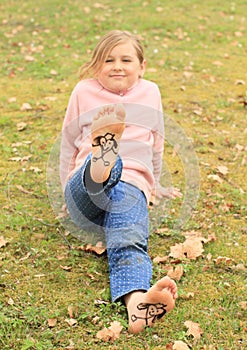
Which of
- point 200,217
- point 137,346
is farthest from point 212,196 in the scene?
point 137,346

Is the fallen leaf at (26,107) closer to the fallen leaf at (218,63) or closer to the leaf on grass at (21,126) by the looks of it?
the leaf on grass at (21,126)

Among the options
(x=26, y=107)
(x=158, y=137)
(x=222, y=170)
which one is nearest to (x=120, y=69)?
(x=158, y=137)

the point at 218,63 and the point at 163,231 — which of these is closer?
the point at 163,231

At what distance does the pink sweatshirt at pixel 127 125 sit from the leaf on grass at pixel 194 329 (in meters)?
0.99

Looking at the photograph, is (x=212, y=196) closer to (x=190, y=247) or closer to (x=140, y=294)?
(x=190, y=247)

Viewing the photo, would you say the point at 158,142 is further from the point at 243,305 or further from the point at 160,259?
the point at 243,305

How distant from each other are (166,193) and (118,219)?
0.96 meters

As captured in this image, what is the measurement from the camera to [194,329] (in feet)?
8.61

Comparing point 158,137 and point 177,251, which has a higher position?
point 158,137

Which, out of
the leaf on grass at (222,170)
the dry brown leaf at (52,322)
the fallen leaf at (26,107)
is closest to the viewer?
the dry brown leaf at (52,322)

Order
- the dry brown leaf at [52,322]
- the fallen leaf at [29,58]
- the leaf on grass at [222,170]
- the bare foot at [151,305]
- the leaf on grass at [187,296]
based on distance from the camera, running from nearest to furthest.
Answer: the bare foot at [151,305], the dry brown leaf at [52,322], the leaf on grass at [187,296], the leaf on grass at [222,170], the fallen leaf at [29,58]

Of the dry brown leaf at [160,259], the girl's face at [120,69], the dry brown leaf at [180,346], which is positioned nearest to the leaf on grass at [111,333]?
the dry brown leaf at [180,346]

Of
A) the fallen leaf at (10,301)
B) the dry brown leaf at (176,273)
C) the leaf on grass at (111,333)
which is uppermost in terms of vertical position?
the leaf on grass at (111,333)

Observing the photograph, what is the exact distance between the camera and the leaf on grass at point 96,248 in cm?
328
